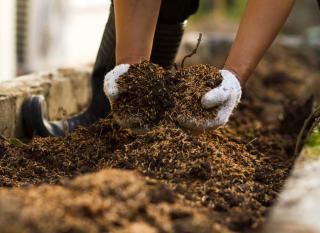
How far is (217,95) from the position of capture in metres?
2.17

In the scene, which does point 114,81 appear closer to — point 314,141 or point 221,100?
point 221,100

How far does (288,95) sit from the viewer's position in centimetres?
471

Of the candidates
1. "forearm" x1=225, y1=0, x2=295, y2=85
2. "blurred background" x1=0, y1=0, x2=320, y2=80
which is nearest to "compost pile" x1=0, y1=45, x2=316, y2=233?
"forearm" x1=225, y1=0, x2=295, y2=85

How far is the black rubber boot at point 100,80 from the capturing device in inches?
113

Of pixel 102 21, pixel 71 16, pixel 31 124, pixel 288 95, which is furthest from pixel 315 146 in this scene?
pixel 102 21

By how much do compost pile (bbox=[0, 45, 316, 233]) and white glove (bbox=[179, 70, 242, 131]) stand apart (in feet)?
0.18

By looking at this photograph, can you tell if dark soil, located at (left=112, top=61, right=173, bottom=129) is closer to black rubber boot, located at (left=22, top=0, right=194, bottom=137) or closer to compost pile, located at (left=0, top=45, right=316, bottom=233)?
compost pile, located at (left=0, top=45, right=316, bottom=233)

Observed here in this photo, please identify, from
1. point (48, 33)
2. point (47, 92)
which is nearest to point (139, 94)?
point (47, 92)

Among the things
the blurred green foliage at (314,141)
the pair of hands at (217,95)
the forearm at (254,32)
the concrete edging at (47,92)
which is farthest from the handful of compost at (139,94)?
the concrete edging at (47,92)

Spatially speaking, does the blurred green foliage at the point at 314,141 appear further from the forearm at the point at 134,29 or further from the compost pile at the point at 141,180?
the forearm at the point at 134,29

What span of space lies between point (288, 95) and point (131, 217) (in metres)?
3.42

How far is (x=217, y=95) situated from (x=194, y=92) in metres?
0.08

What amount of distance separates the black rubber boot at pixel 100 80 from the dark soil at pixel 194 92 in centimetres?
67

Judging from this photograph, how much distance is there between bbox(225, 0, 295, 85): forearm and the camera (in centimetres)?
230
